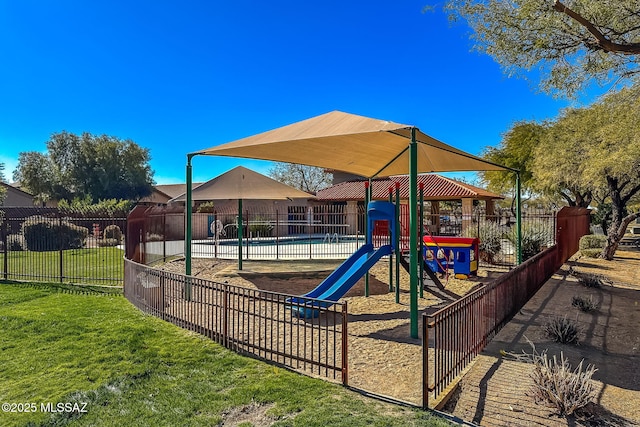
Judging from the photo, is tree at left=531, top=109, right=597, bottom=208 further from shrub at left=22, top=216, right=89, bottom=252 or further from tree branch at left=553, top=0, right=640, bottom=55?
shrub at left=22, top=216, right=89, bottom=252

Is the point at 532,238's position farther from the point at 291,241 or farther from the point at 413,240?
the point at 291,241

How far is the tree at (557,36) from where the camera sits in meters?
7.14

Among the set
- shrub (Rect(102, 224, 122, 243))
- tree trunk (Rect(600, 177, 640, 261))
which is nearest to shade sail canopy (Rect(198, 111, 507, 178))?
tree trunk (Rect(600, 177, 640, 261))

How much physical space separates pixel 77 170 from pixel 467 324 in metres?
47.5

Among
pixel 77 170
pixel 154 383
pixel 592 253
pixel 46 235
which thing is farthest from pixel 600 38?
pixel 77 170

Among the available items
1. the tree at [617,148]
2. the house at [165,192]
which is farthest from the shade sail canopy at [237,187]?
the house at [165,192]

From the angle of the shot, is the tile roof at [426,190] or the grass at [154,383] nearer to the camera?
the grass at [154,383]

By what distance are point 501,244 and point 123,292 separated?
41.0 feet

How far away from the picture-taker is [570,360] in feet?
17.2

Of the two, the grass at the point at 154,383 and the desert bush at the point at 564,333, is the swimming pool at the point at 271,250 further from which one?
the grass at the point at 154,383

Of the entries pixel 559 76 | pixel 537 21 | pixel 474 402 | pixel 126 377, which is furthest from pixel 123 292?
pixel 559 76

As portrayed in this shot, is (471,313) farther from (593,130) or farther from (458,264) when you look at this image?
(593,130)

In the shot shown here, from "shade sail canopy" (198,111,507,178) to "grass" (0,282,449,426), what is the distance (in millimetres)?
3264

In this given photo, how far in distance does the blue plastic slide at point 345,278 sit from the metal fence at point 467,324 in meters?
1.75
